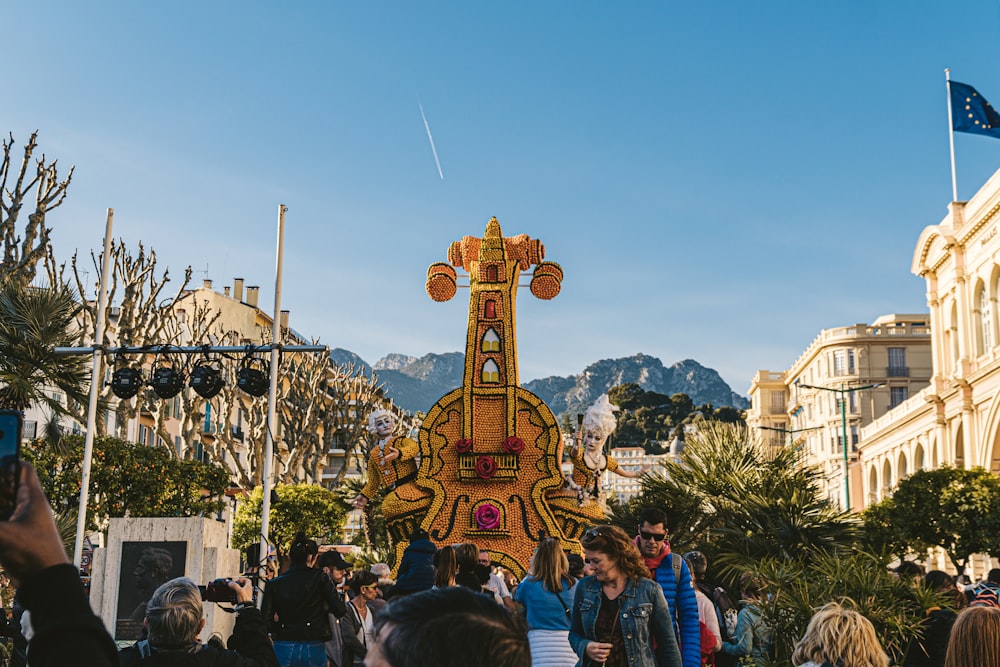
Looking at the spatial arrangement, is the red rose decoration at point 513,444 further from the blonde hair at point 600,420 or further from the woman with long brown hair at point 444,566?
the woman with long brown hair at point 444,566

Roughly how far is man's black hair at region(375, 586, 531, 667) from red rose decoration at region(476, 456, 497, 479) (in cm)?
2197

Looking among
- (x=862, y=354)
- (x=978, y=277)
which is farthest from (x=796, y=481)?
(x=862, y=354)

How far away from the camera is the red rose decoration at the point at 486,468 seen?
78.3ft

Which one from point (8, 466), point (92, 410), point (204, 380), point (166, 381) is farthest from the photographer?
point (204, 380)

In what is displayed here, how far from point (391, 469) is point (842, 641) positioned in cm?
1910

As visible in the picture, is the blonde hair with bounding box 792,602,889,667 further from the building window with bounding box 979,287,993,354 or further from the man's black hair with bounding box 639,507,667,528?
the building window with bounding box 979,287,993,354

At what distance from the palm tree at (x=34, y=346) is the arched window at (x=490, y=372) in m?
Result: 8.53

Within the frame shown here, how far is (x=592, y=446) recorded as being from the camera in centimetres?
2358

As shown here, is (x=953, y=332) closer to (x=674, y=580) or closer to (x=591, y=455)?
(x=591, y=455)

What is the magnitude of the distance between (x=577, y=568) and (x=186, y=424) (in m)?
29.8

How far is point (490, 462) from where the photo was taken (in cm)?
2391

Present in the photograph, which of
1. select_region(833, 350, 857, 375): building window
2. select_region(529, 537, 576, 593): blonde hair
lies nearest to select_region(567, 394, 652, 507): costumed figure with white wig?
select_region(529, 537, 576, 593): blonde hair

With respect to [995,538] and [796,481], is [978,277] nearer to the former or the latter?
[995,538]

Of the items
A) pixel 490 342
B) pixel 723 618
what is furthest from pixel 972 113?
pixel 723 618
